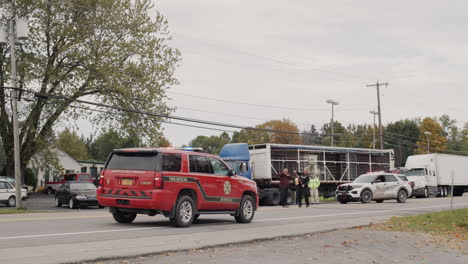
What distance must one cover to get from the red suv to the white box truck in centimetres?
3012

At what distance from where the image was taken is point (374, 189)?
3042cm

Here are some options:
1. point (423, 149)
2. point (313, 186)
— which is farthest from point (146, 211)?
point (423, 149)

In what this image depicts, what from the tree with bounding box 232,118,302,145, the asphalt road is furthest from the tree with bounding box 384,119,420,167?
the asphalt road

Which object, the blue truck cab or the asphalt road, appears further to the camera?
the blue truck cab

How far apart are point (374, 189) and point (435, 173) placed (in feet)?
52.0

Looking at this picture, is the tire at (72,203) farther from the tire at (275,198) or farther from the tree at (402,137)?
the tree at (402,137)

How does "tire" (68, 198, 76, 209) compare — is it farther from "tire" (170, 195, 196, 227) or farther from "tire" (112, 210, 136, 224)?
"tire" (170, 195, 196, 227)

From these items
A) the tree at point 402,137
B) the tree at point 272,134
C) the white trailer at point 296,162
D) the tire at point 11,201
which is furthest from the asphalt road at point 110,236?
the tree at point 402,137

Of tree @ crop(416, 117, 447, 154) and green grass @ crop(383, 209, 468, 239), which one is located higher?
tree @ crop(416, 117, 447, 154)

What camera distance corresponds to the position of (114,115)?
3612 centimetres

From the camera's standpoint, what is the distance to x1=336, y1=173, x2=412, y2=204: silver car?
99.1ft

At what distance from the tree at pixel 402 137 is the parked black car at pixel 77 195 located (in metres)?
86.2

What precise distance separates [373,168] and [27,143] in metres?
23.3

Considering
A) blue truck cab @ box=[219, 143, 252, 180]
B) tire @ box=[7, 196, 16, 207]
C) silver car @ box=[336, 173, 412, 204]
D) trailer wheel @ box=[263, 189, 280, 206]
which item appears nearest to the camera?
blue truck cab @ box=[219, 143, 252, 180]
